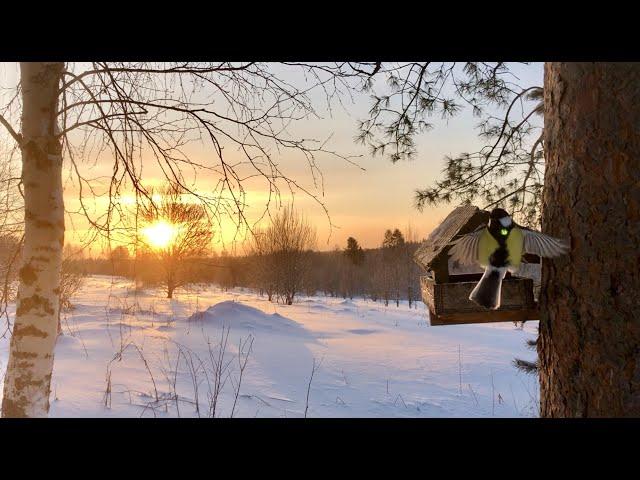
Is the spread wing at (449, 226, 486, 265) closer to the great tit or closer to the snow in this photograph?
the great tit

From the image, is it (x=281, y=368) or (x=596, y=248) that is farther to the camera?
(x=281, y=368)

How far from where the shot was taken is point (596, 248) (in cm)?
131

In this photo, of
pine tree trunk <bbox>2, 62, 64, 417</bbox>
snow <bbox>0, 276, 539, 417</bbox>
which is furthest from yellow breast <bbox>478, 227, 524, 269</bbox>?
snow <bbox>0, 276, 539, 417</bbox>

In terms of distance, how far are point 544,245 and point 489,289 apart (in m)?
0.23

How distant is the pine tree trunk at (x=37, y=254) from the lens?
216cm

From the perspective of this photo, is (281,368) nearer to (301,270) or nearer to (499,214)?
(499,214)

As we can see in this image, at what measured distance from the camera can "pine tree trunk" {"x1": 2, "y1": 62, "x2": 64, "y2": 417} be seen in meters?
2.16

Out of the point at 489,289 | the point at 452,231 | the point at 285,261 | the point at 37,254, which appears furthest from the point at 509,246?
the point at 285,261

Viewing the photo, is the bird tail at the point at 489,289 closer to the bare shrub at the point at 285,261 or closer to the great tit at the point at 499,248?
the great tit at the point at 499,248

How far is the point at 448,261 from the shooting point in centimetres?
176
